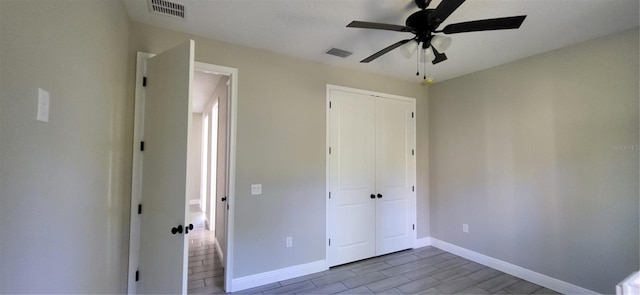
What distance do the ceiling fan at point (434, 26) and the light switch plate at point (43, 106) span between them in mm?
1548

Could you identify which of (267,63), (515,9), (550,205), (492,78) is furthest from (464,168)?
(267,63)

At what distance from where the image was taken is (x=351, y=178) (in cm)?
347

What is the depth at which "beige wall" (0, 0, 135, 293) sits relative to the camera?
0.80m

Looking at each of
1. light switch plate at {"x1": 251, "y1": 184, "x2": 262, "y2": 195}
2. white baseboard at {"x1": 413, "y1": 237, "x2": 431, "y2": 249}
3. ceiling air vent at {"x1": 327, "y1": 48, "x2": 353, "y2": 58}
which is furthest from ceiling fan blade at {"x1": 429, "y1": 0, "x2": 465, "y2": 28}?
white baseboard at {"x1": 413, "y1": 237, "x2": 431, "y2": 249}

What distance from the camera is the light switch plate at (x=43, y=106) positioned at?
942 millimetres

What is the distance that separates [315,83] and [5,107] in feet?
8.91

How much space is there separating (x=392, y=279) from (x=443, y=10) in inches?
109

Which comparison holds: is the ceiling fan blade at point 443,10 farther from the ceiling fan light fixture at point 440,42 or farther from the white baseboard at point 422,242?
the white baseboard at point 422,242

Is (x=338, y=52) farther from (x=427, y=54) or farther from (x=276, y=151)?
(x=276, y=151)

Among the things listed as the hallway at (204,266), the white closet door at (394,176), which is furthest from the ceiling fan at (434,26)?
the hallway at (204,266)

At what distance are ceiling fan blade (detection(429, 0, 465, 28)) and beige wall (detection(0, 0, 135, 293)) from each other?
1882mm

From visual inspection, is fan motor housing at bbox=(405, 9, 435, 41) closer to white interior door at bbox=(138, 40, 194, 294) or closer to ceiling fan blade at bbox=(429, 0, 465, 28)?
ceiling fan blade at bbox=(429, 0, 465, 28)

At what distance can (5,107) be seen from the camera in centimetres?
76

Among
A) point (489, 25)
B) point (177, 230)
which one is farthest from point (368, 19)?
point (177, 230)
